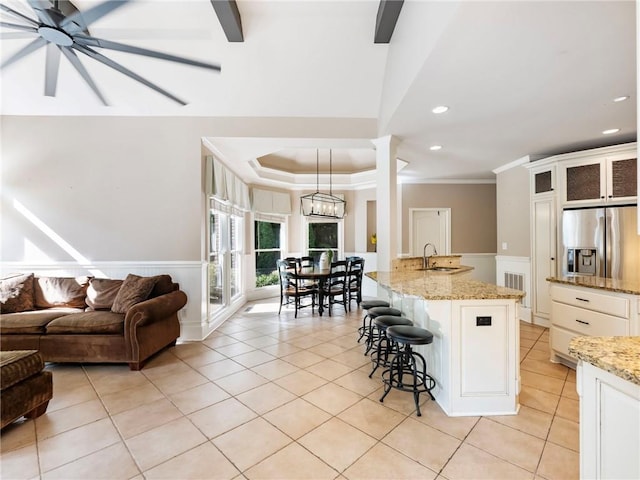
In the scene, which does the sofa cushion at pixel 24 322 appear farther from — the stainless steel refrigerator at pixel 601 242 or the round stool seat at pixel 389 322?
the stainless steel refrigerator at pixel 601 242

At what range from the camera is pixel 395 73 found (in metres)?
2.85

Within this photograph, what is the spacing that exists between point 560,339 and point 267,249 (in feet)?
17.4

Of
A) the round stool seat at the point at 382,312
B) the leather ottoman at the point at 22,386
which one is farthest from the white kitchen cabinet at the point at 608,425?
the leather ottoman at the point at 22,386

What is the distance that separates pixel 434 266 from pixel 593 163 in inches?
92.3

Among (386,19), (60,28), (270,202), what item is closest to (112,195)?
(60,28)

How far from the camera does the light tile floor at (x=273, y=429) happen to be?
5.36 feet

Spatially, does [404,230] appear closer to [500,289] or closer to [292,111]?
[292,111]

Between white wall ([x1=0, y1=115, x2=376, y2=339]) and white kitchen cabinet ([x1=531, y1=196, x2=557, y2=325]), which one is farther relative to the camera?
white kitchen cabinet ([x1=531, y1=196, x2=557, y2=325])

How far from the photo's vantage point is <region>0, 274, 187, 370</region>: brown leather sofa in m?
2.85

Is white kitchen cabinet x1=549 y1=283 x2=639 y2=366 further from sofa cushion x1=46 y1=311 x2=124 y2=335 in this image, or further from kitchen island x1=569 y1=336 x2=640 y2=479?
sofa cushion x1=46 y1=311 x2=124 y2=335

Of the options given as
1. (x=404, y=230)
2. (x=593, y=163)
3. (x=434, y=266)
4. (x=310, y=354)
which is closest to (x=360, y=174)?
(x=404, y=230)

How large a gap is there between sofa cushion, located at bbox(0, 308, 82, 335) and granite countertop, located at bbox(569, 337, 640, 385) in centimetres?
419

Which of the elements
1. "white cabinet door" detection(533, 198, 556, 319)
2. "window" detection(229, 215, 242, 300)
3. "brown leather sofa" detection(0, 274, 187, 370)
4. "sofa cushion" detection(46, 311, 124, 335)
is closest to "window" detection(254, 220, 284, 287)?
"window" detection(229, 215, 242, 300)

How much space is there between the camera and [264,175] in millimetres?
6152
